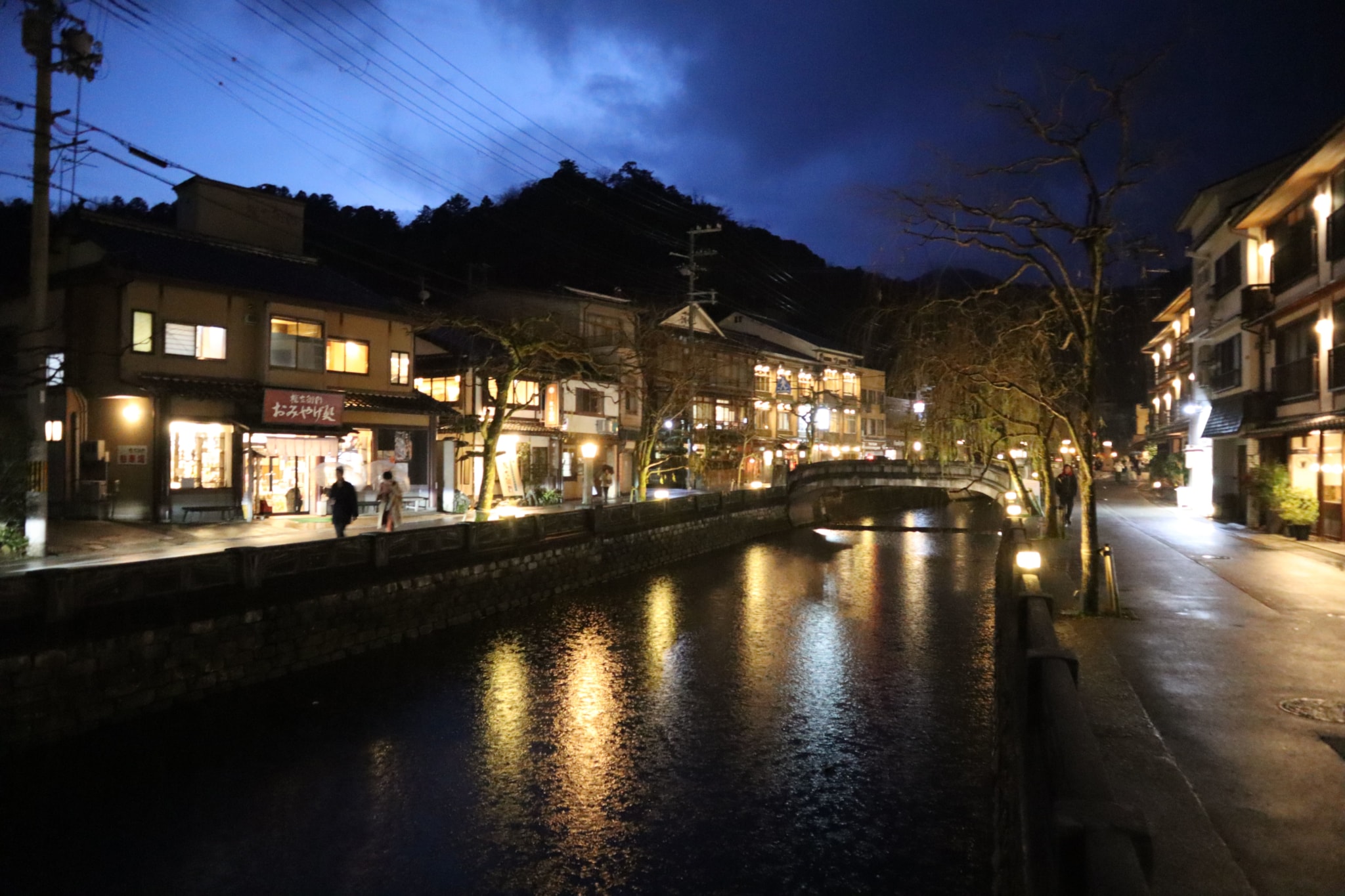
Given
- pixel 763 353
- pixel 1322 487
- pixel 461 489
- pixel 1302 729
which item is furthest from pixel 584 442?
pixel 1302 729

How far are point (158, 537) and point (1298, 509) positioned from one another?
26.4m

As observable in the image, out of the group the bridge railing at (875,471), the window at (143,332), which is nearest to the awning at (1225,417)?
the bridge railing at (875,471)

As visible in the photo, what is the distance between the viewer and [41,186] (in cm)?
1606

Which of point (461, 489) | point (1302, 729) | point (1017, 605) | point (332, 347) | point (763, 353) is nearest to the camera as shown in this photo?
Result: point (1302, 729)

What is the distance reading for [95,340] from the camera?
2167 centimetres

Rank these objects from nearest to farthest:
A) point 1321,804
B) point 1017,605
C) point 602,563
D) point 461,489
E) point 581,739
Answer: point 1321,804 < point 1017,605 < point 581,739 < point 602,563 < point 461,489

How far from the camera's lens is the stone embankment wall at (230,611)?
10.0m

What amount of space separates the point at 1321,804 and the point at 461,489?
29.5 metres

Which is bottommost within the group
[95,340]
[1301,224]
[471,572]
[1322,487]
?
[471,572]

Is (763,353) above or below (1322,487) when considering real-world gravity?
above

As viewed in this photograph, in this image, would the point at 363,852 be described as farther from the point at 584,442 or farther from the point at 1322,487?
the point at 584,442

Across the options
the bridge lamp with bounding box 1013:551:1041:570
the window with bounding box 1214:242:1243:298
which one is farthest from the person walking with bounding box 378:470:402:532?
the window with bounding box 1214:242:1243:298

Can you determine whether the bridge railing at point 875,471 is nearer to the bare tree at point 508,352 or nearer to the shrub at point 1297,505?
the bare tree at point 508,352

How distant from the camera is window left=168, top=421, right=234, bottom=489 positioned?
73.8 feet
